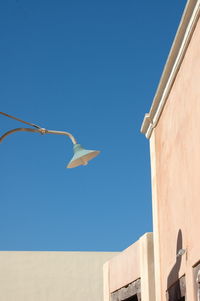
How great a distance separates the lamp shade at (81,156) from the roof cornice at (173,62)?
2.89 meters

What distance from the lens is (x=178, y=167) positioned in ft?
34.0

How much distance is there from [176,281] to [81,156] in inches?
131

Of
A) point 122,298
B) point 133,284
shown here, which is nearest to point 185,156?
point 133,284

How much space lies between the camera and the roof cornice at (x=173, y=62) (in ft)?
31.3

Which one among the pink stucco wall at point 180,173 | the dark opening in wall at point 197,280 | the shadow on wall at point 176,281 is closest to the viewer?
the dark opening in wall at point 197,280

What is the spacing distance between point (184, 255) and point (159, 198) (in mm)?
2344

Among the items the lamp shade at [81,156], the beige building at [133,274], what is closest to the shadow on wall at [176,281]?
the beige building at [133,274]

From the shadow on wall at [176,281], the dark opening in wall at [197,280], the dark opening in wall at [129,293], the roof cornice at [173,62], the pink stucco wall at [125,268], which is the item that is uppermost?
the roof cornice at [173,62]

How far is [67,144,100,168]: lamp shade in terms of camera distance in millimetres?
8258

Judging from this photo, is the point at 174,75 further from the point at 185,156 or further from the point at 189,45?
the point at 185,156

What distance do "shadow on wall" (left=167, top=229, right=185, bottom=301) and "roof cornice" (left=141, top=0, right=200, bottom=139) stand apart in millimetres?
2907

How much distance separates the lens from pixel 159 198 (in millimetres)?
11883

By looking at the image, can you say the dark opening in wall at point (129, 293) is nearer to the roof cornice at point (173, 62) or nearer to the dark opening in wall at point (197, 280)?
the roof cornice at point (173, 62)

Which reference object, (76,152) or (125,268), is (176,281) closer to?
(76,152)
